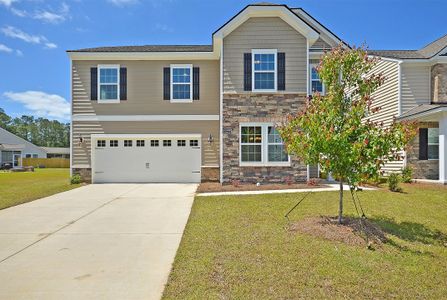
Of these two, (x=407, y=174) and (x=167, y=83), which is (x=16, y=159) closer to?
(x=167, y=83)

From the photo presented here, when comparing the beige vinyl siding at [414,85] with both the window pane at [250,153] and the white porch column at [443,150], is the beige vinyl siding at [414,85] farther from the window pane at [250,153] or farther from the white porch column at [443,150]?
the window pane at [250,153]

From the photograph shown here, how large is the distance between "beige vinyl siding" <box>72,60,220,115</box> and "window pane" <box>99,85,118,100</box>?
1.23 feet

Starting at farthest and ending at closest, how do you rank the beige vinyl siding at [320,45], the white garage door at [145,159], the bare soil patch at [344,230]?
the beige vinyl siding at [320,45], the white garage door at [145,159], the bare soil patch at [344,230]

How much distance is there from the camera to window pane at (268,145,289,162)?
512 inches

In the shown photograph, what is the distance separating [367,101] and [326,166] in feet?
5.39

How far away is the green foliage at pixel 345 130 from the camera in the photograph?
5715 mm

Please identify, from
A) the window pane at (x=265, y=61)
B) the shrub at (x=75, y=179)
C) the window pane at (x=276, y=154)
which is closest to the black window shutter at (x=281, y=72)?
the window pane at (x=265, y=61)

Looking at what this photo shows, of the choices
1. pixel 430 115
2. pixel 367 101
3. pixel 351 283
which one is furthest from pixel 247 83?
pixel 351 283

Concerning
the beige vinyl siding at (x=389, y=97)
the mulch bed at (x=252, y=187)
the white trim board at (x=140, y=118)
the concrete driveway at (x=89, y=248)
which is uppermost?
the beige vinyl siding at (x=389, y=97)

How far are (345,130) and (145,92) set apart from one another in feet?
36.6

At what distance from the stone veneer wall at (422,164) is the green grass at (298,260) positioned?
6.81 meters

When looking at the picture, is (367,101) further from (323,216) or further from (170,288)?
(170,288)

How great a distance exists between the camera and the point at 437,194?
10.4 metres

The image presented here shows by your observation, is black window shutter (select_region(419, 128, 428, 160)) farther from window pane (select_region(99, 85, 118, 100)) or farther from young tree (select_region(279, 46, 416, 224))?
window pane (select_region(99, 85, 118, 100))
